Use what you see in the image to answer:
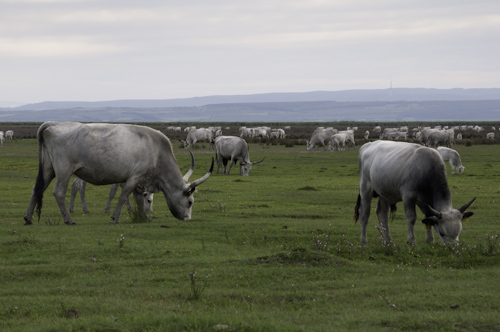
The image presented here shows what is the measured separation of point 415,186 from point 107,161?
768 centimetres

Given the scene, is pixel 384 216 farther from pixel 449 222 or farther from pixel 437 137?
pixel 437 137

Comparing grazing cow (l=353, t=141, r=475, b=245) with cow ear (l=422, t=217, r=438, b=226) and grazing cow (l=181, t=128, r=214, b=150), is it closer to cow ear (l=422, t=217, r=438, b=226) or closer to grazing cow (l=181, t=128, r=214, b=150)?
cow ear (l=422, t=217, r=438, b=226)

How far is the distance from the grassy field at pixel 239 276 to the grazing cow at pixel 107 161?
33.8 inches

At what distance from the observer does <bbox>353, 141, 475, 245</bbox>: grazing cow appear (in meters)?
11.4

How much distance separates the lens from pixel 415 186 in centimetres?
1173

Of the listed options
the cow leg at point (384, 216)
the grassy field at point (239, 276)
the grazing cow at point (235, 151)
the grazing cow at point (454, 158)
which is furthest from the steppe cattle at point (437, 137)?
the cow leg at point (384, 216)

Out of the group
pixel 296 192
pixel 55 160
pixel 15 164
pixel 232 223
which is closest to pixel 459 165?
pixel 296 192

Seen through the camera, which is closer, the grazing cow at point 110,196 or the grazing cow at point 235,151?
the grazing cow at point 110,196

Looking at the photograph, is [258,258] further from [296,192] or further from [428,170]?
[296,192]

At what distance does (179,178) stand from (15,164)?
1098 inches

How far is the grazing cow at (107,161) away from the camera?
49.7ft

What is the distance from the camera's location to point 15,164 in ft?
132

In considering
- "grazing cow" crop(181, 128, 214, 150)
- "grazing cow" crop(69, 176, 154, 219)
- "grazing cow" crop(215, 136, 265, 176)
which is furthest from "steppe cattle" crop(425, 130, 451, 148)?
"grazing cow" crop(69, 176, 154, 219)

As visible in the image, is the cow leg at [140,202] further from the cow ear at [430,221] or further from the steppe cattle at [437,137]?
the steppe cattle at [437,137]
